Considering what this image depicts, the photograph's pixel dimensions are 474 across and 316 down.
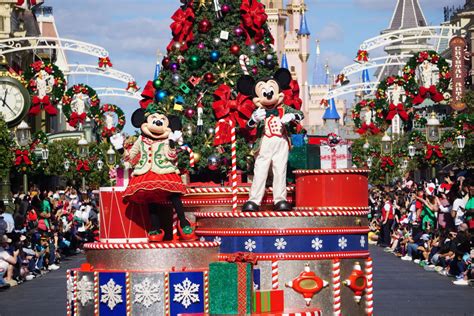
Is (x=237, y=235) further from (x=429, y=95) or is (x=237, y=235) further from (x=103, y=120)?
(x=103, y=120)

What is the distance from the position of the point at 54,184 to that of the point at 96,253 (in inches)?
2502

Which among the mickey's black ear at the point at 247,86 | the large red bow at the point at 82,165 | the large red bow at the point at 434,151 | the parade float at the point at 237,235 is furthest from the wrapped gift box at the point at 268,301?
the large red bow at the point at 82,165

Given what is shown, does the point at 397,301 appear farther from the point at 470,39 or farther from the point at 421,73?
the point at 470,39

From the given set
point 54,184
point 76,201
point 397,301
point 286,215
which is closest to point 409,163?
point 54,184

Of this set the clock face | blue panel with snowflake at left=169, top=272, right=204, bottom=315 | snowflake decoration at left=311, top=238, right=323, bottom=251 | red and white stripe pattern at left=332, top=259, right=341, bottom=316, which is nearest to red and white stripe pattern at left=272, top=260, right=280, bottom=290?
snowflake decoration at left=311, top=238, right=323, bottom=251

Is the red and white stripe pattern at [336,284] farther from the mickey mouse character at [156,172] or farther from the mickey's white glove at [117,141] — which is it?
the mickey's white glove at [117,141]

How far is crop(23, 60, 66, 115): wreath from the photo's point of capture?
136 ft

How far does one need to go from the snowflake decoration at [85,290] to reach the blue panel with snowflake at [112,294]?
0.19 metres

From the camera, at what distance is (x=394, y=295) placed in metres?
20.3

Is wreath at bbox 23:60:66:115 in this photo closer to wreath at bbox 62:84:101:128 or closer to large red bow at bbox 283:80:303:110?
wreath at bbox 62:84:101:128

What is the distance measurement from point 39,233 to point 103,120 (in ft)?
59.8

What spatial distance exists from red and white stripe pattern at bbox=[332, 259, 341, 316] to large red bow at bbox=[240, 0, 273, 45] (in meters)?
4.58

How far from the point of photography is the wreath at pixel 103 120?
1824 inches

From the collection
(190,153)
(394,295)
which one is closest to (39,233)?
(394,295)
